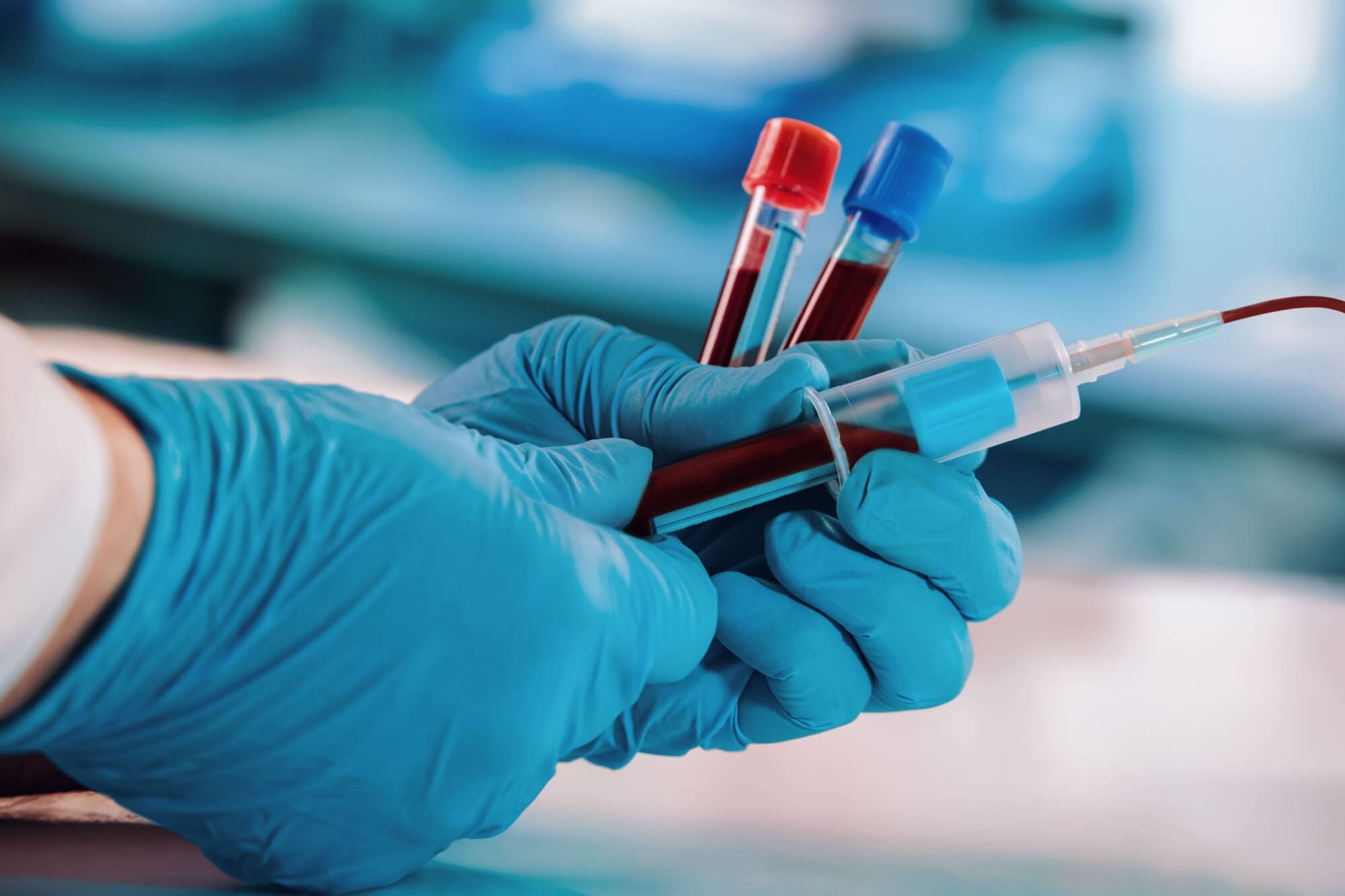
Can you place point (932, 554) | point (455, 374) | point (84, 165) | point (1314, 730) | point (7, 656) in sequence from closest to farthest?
point (7, 656)
point (932, 554)
point (455, 374)
point (1314, 730)
point (84, 165)

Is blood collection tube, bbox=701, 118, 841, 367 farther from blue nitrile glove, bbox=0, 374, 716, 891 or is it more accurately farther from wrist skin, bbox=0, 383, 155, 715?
wrist skin, bbox=0, 383, 155, 715

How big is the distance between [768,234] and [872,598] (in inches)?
13.6

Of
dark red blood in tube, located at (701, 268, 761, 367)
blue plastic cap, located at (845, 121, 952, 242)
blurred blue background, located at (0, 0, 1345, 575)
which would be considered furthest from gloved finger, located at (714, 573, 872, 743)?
blurred blue background, located at (0, 0, 1345, 575)

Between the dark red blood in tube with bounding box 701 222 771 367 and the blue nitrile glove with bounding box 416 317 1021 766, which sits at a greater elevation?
the dark red blood in tube with bounding box 701 222 771 367

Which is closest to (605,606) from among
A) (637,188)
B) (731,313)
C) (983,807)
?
(731,313)

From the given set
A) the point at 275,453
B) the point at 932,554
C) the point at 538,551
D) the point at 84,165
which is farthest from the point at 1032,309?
the point at 84,165

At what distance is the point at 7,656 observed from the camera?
0.39 meters

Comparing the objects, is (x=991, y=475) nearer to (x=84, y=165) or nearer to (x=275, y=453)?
(x=275, y=453)

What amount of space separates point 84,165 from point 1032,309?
1.90 meters

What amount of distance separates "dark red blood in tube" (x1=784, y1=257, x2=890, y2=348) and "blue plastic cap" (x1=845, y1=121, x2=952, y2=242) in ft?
0.19

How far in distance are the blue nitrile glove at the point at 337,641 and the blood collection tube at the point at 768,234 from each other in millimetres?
276

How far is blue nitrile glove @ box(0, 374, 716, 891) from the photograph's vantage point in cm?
48

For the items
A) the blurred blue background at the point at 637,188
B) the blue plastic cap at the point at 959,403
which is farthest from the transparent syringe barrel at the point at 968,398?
the blurred blue background at the point at 637,188

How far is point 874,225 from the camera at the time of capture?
2.35ft
